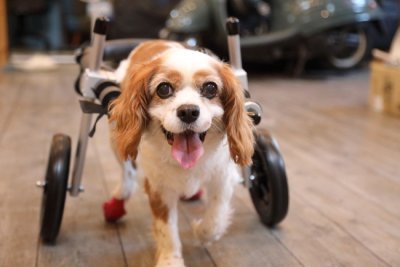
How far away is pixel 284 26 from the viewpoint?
16.8ft

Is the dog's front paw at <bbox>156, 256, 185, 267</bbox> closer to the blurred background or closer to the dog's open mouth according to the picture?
the dog's open mouth

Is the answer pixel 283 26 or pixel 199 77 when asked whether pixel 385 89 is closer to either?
pixel 283 26

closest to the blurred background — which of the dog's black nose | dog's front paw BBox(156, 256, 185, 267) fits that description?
dog's front paw BBox(156, 256, 185, 267)

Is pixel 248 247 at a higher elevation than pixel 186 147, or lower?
lower

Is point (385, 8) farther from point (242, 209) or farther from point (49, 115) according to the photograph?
point (242, 209)

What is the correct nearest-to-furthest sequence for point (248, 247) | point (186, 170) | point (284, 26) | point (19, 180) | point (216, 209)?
1. point (186, 170)
2. point (216, 209)
3. point (248, 247)
4. point (19, 180)
5. point (284, 26)

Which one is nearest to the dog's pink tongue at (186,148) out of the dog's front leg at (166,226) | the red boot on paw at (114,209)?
the dog's front leg at (166,226)

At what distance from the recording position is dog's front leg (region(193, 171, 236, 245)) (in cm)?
172

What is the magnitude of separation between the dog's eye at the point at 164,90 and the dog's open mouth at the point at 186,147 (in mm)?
100

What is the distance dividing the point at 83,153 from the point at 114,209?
0.85 ft

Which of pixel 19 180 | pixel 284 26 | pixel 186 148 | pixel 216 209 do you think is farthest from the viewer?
pixel 284 26

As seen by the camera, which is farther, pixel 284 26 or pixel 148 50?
pixel 284 26

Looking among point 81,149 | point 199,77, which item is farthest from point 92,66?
point 199,77

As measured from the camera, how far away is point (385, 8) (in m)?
5.58
